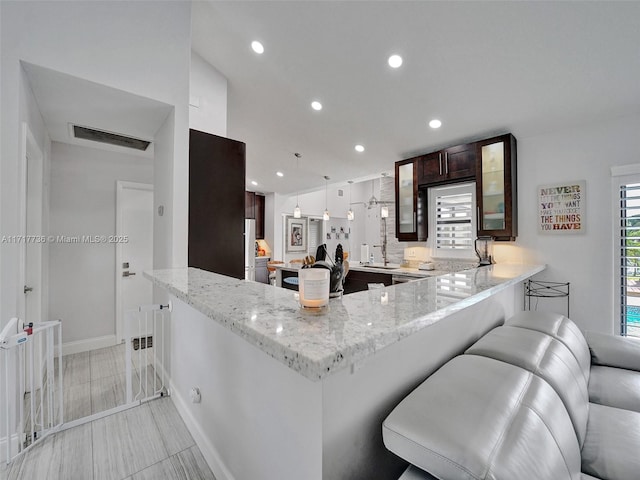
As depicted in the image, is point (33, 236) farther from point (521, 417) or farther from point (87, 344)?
point (521, 417)

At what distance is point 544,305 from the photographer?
10.6 feet

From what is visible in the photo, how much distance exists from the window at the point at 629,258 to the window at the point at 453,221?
1344 millimetres

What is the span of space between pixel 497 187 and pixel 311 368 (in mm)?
3577

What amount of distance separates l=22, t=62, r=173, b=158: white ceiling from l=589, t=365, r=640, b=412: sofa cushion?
3539mm

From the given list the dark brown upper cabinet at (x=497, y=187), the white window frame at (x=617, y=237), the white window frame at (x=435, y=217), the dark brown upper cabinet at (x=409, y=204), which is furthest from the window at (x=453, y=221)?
the white window frame at (x=617, y=237)

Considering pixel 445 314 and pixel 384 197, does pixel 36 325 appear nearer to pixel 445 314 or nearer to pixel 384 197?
pixel 445 314

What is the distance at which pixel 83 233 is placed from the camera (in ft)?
10.9

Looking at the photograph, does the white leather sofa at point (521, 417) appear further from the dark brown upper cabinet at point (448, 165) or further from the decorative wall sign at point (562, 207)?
the dark brown upper cabinet at point (448, 165)

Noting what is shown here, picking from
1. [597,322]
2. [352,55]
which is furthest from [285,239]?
[597,322]

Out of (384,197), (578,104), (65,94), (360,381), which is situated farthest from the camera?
(384,197)

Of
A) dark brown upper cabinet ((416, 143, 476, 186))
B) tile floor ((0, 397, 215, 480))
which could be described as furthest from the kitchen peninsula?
dark brown upper cabinet ((416, 143, 476, 186))

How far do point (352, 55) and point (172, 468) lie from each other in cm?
344

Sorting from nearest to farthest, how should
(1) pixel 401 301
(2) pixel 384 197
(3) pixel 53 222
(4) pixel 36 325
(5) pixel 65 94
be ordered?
(1) pixel 401 301 → (4) pixel 36 325 → (5) pixel 65 94 → (3) pixel 53 222 → (2) pixel 384 197

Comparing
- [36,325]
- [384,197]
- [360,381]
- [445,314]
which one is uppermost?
[384,197]
